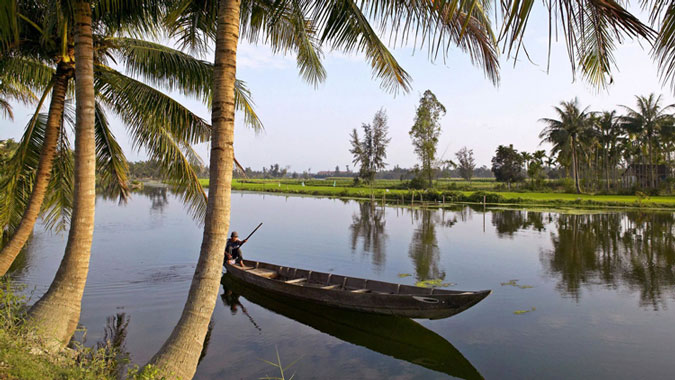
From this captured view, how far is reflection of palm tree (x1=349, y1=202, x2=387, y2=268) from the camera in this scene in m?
17.1

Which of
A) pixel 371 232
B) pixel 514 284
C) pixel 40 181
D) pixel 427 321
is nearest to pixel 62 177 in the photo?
pixel 40 181

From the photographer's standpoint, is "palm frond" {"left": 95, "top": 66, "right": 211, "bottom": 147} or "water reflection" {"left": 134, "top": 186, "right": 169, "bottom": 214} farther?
"water reflection" {"left": 134, "top": 186, "right": 169, "bottom": 214}

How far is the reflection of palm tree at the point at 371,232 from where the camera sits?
56.2ft

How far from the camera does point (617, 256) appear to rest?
15.8 meters

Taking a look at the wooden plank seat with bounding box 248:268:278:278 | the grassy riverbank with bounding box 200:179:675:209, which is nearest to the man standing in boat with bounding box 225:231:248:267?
the wooden plank seat with bounding box 248:268:278:278

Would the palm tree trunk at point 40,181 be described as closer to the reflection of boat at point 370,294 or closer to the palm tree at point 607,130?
the reflection of boat at point 370,294

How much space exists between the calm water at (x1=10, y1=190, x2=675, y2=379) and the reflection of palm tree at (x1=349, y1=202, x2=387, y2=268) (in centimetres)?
13

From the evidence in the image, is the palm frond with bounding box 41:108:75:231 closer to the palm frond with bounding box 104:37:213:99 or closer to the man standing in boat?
the palm frond with bounding box 104:37:213:99

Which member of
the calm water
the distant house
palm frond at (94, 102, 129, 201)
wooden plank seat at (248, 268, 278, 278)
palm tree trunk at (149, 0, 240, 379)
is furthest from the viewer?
the distant house

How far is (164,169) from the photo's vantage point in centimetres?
816

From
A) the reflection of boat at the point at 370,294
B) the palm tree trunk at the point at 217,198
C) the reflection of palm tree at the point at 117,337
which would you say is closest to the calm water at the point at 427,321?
the reflection of palm tree at the point at 117,337

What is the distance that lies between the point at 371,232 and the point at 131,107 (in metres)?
16.5

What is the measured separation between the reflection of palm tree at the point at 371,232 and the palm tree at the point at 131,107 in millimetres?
8517

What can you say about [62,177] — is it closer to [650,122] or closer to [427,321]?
[427,321]
